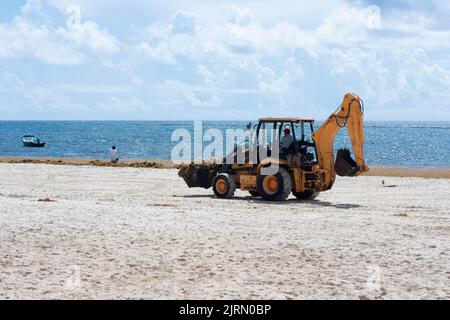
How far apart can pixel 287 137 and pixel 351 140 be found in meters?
1.87

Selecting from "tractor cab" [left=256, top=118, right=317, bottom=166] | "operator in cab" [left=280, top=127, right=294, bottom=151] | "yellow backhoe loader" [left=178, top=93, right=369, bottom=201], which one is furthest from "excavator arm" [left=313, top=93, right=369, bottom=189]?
"operator in cab" [left=280, top=127, right=294, bottom=151]

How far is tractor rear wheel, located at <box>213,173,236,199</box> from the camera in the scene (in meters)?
22.1

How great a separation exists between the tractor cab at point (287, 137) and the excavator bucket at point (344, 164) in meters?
0.78

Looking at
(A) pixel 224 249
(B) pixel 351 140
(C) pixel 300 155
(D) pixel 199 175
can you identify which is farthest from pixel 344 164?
(A) pixel 224 249

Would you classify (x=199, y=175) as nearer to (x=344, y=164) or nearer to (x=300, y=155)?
(x=300, y=155)

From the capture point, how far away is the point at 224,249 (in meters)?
12.3

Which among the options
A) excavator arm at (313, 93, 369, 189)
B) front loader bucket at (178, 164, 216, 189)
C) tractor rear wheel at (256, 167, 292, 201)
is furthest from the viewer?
front loader bucket at (178, 164, 216, 189)

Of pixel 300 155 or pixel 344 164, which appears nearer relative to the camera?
pixel 344 164

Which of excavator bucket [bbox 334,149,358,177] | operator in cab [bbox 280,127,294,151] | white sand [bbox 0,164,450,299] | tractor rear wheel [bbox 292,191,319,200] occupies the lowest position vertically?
white sand [bbox 0,164,450,299]

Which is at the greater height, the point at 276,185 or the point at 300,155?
the point at 300,155

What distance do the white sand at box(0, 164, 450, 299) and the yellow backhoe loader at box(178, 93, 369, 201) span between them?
653 millimetres

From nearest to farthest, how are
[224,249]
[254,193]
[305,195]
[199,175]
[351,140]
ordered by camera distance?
[224,249], [351,140], [305,195], [254,193], [199,175]

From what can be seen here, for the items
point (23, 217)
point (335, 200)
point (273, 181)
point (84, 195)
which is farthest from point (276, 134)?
point (23, 217)

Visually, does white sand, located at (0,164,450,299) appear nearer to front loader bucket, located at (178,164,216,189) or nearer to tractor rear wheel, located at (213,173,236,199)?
tractor rear wheel, located at (213,173,236,199)
